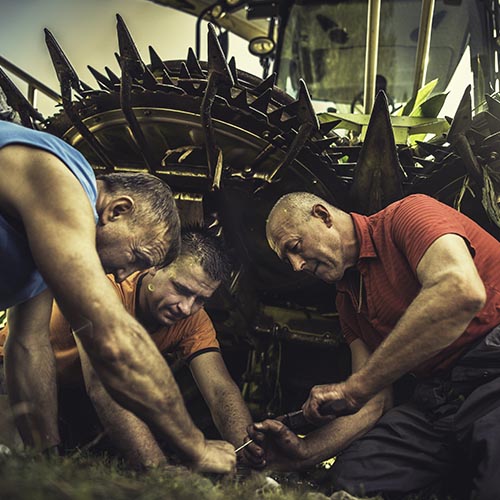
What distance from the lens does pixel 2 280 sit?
1376 millimetres

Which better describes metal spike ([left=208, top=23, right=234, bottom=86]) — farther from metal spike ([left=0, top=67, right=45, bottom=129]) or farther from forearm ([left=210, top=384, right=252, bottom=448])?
forearm ([left=210, top=384, right=252, bottom=448])

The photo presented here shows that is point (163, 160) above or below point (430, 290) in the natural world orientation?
above

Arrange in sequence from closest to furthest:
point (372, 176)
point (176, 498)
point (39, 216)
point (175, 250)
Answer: point (176, 498), point (39, 216), point (175, 250), point (372, 176)

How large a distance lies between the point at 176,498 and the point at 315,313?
136cm

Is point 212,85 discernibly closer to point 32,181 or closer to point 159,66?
point 159,66

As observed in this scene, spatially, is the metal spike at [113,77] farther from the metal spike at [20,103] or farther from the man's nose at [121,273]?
the man's nose at [121,273]

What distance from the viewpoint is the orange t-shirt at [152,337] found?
1.90 meters

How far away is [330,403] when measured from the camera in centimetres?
163

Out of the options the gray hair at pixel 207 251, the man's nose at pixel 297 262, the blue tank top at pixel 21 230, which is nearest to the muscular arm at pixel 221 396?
the gray hair at pixel 207 251

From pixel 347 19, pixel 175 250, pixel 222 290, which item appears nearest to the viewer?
pixel 175 250

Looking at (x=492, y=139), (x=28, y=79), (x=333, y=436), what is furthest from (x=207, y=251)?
(x=28, y=79)

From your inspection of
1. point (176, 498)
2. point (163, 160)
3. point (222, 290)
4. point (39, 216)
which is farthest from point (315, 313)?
point (176, 498)

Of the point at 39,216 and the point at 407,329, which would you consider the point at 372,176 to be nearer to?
the point at 407,329

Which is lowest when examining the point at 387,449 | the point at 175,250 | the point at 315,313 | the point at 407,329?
the point at 387,449
